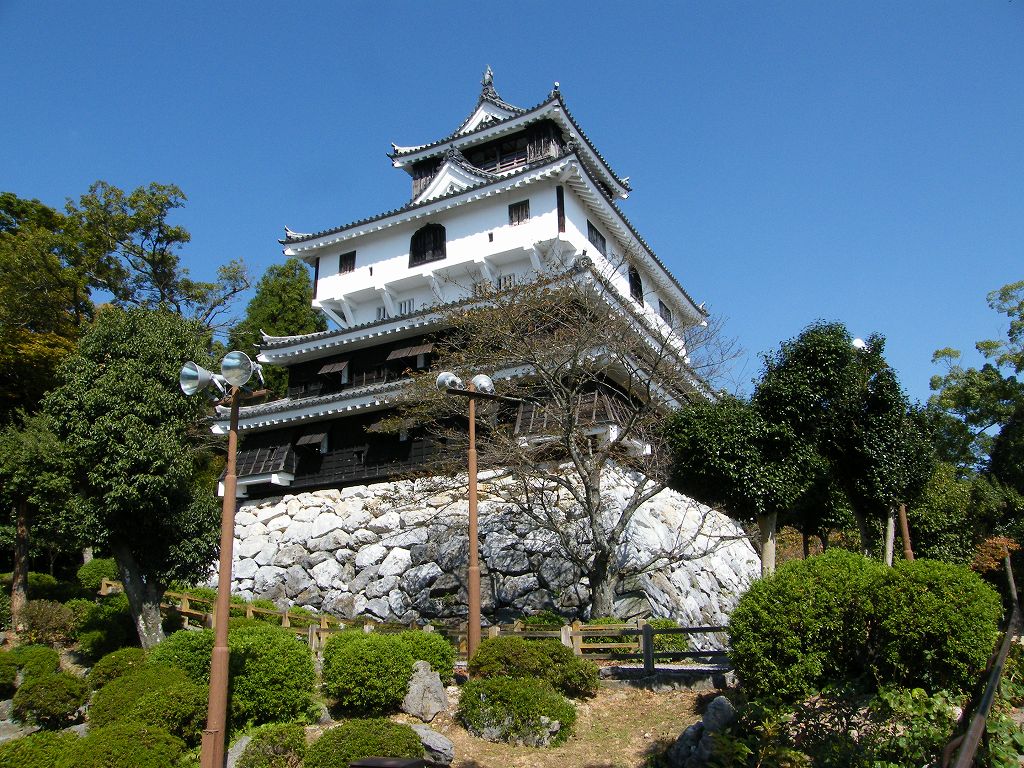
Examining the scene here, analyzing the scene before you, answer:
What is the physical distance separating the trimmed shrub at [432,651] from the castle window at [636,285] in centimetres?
2084

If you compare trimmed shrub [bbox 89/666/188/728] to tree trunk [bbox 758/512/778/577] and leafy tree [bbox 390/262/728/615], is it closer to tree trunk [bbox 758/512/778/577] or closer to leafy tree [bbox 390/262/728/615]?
leafy tree [bbox 390/262/728/615]

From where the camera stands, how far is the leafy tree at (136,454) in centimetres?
1546

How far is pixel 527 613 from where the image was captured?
19625mm

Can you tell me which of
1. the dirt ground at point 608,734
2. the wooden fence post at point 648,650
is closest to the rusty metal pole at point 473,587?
the dirt ground at point 608,734

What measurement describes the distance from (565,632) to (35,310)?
26.1m

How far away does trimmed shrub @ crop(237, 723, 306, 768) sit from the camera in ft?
32.5

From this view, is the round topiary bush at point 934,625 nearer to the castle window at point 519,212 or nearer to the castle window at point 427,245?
the castle window at point 519,212

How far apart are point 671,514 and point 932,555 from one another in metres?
7.70

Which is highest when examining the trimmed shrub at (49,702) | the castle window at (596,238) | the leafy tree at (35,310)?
the castle window at (596,238)

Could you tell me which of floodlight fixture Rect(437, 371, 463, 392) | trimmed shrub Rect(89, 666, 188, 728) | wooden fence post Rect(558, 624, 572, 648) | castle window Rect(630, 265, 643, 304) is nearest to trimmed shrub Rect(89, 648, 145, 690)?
trimmed shrub Rect(89, 666, 188, 728)

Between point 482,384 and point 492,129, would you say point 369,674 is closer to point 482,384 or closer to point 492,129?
point 482,384

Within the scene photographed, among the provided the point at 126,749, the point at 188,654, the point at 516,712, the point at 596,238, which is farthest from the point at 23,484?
the point at 596,238

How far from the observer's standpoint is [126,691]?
38.5 ft

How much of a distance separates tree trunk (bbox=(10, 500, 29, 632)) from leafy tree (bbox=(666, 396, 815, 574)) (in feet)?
55.4
